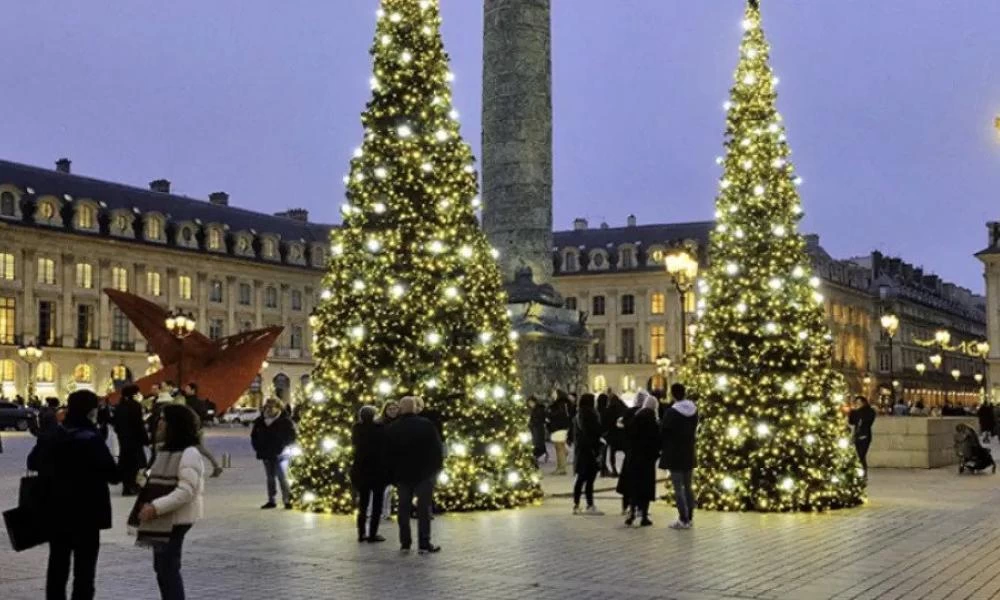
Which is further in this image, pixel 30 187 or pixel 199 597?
pixel 30 187

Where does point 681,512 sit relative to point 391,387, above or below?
below

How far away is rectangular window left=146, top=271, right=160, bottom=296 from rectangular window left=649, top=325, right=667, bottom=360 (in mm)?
34054

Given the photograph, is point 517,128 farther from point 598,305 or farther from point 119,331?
point 598,305

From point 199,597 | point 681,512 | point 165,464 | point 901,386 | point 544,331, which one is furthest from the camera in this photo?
point 901,386

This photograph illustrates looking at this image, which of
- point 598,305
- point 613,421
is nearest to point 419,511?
point 613,421

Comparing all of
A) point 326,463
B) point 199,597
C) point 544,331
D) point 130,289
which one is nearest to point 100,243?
point 130,289

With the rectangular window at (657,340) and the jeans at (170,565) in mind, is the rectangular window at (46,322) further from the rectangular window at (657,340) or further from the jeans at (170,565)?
the jeans at (170,565)

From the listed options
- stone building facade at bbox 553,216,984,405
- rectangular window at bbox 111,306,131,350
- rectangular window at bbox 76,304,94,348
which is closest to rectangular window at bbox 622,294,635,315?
stone building facade at bbox 553,216,984,405

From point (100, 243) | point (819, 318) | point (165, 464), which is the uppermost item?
point (100, 243)

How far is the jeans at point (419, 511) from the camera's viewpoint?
13391 millimetres

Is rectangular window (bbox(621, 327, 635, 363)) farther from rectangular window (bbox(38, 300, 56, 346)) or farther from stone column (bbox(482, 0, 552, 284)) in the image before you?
stone column (bbox(482, 0, 552, 284))

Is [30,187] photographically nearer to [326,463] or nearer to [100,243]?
[100,243]

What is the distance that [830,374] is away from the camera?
18.6 metres

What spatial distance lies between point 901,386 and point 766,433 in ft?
356
